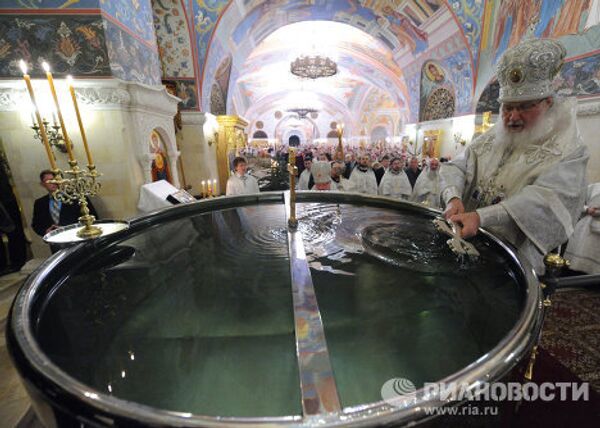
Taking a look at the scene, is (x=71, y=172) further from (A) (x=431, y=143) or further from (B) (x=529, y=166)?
(A) (x=431, y=143)

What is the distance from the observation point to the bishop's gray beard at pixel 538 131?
58.6 inches

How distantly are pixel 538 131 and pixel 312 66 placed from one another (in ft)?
52.6

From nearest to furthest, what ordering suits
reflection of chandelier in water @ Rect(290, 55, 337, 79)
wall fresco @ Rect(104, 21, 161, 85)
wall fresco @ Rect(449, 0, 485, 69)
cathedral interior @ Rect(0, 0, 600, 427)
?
1. cathedral interior @ Rect(0, 0, 600, 427)
2. wall fresco @ Rect(104, 21, 161, 85)
3. wall fresco @ Rect(449, 0, 485, 69)
4. reflection of chandelier in water @ Rect(290, 55, 337, 79)

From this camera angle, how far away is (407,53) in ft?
44.6

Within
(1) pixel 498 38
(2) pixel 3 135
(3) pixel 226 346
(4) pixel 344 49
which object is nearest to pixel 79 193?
(3) pixel 226 346

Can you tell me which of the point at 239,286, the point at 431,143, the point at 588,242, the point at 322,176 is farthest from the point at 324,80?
the point at 239,286

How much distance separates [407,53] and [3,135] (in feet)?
50.2

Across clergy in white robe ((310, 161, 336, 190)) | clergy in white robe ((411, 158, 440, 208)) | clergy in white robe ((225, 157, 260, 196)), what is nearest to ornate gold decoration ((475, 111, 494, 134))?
clergy in white robe ((411, 158, 440, 208))

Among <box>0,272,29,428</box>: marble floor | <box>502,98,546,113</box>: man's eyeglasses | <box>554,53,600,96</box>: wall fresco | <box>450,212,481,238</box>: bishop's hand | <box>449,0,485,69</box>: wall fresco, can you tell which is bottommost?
<box>0,272,29,428</box>: marble floor

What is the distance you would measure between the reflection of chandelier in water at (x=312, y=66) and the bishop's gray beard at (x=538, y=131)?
51.8 ft

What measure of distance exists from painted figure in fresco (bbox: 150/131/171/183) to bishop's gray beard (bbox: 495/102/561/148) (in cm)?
522

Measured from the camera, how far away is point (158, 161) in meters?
5.45

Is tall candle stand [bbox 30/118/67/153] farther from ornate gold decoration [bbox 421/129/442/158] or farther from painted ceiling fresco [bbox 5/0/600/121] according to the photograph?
ornate gold decoration [bbox 421/129/442/158]

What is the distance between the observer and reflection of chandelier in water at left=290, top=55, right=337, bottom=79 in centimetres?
1532
